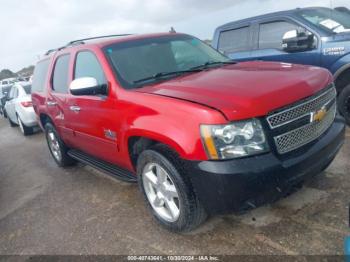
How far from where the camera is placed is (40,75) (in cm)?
625

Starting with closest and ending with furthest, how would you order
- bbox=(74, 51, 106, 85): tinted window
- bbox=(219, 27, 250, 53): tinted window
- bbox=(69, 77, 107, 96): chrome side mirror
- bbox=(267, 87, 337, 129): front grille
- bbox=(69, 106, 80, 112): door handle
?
bbox=(267, 87, 337, 129): front grille, bbox=(69, 77, 107, 96): chrome side mirror, bbox=(74, 51, 106, 85): tinted window, bbox=(69, 106, 80, 112): door handle, bbox=(219, 27, 250, 53): tinted window

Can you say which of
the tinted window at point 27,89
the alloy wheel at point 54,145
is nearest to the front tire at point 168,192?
the alloy wheel at point 54,145

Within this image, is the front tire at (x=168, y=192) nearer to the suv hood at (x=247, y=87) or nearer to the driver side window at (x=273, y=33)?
the suv hood at (x=247, y=87)

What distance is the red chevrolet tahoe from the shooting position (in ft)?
8.47

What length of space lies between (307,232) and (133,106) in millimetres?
1846

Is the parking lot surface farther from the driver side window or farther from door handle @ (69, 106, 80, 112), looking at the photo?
the driver side window

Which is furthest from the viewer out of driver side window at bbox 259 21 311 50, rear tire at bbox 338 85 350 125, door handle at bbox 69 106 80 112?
driver side window at bbox 259 21 311 50

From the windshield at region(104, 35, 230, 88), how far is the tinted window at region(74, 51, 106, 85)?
0.65 feet

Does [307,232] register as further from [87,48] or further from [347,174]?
[87,48]

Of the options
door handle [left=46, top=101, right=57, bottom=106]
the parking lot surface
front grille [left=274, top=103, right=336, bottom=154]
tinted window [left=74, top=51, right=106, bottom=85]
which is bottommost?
the parking lot surface

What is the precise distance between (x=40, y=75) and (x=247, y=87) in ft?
14.9

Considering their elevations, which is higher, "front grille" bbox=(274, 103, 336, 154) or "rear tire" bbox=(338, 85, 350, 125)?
"front grille" bbox=(274, 103, 336, 154)

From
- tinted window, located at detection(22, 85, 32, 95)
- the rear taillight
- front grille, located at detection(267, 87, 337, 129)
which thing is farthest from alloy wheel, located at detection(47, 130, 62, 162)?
tinted window, located at detection(22, 85, 32, 95)

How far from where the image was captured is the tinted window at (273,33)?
5.88 m
